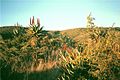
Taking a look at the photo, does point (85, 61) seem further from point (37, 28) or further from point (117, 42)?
point (37, 28)

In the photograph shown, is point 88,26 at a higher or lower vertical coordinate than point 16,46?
higher

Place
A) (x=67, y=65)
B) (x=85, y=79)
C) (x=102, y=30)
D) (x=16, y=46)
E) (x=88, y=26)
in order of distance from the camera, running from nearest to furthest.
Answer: (x=85, y=79) → (x=67, y=65) → (x=88, y=26) → (x=102, y=30) → (x=16, y=46)

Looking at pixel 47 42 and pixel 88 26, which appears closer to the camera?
pixel 88 26

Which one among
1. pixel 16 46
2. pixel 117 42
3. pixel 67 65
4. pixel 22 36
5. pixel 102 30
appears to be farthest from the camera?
pixel 22 36

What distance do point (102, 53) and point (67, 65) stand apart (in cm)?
125

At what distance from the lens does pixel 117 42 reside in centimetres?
988

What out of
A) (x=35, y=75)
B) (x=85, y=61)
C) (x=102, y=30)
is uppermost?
(x=102, y=30)

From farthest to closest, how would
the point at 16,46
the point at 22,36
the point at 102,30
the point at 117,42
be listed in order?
the point at 22,36, the point at 16,46, the point at 102,30, the point at 117,42

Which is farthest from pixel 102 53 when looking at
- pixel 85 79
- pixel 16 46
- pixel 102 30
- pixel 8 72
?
pixel 16 46

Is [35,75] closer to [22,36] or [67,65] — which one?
[67,65]

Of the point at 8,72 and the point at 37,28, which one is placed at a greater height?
the point at 37,28

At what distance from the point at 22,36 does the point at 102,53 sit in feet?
25.6

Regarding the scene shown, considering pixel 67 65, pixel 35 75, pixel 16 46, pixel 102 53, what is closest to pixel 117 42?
pixel 102 53

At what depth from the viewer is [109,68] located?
866 cm
